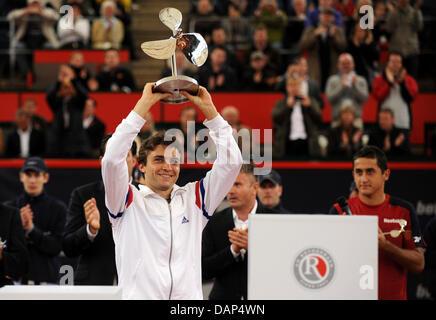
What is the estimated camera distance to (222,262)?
218 inches

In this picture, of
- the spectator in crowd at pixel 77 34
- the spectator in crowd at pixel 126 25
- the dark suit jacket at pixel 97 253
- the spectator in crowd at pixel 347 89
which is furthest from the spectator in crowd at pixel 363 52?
the dark suit jacket at pixel 97 253

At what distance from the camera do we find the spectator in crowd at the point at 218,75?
39.1 ft

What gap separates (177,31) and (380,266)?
7.22 feet

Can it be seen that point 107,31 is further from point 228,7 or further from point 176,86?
point 176,86

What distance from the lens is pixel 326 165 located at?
9.45m

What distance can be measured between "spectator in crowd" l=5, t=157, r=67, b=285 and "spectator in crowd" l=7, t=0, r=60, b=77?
6.74 metres

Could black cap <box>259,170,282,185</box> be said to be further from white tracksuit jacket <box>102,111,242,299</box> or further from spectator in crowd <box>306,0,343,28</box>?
spectator in crowd <box>306,0,343,28</box>

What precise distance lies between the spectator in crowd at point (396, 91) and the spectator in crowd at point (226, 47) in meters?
2.49

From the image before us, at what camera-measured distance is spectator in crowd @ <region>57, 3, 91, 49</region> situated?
13588 mm

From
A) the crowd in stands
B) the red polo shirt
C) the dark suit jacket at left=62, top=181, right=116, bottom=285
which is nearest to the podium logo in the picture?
the red polo shirt

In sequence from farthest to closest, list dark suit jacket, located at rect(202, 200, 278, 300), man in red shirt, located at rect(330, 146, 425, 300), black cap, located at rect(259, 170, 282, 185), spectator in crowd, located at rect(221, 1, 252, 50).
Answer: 1. spectator in crowd, located at rect(221, 1, 252, 50)
2. black cap, located at rect(259, 170, 282, 185)
3. dark suit jacket, located at rect(202, 200, 278, 300)
4. man in red shirt, located at rect(330, 146, 425, 300)
